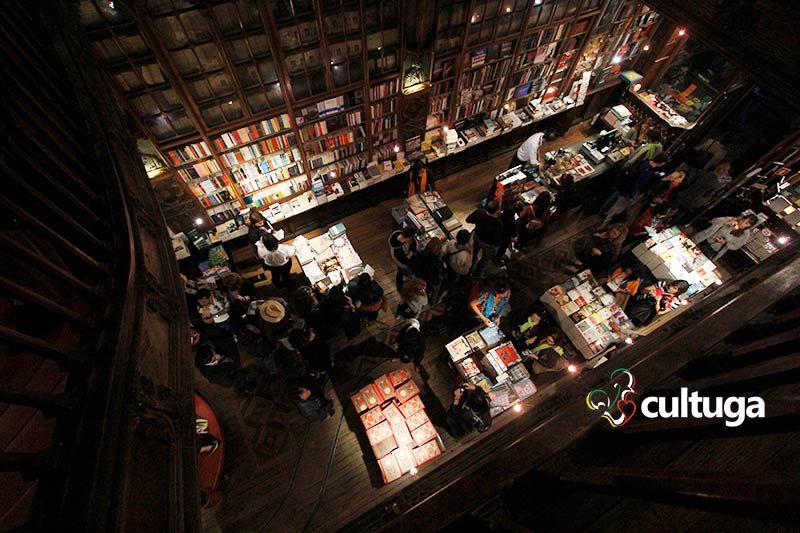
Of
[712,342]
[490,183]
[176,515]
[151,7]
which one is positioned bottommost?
[712,342]

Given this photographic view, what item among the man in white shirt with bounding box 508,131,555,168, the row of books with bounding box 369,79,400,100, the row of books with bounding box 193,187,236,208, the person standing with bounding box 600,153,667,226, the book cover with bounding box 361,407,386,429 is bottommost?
the book cover with bounding box 361,407,386,429

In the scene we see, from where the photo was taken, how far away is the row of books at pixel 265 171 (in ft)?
22.9

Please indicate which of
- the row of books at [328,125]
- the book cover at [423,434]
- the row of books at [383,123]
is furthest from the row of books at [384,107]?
the book cover at [423,434]

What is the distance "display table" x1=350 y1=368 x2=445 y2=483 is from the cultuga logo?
3824 mm

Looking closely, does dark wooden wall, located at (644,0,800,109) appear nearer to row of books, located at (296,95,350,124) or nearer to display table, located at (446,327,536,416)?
display table, located at (446,327,536,416)

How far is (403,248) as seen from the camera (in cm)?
655

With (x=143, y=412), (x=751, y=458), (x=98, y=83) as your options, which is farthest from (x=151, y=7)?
(x=751, y=458)

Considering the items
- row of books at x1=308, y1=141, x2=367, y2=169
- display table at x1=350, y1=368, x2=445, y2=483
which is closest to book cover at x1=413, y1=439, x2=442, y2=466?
display table at x1=350, y1=368, x2=445, y2=483

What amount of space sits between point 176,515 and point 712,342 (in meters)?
2.92

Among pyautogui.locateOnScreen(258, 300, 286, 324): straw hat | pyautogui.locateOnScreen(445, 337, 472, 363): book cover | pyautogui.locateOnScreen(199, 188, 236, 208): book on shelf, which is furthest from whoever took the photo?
pyautogui.locateOnScreen(199, 188, 236, 208): book on shelf

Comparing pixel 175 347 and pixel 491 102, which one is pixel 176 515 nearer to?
pixel 175 347

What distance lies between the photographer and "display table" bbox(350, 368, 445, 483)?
17.7 feet

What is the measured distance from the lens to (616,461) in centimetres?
182

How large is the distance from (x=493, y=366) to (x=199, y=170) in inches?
243
